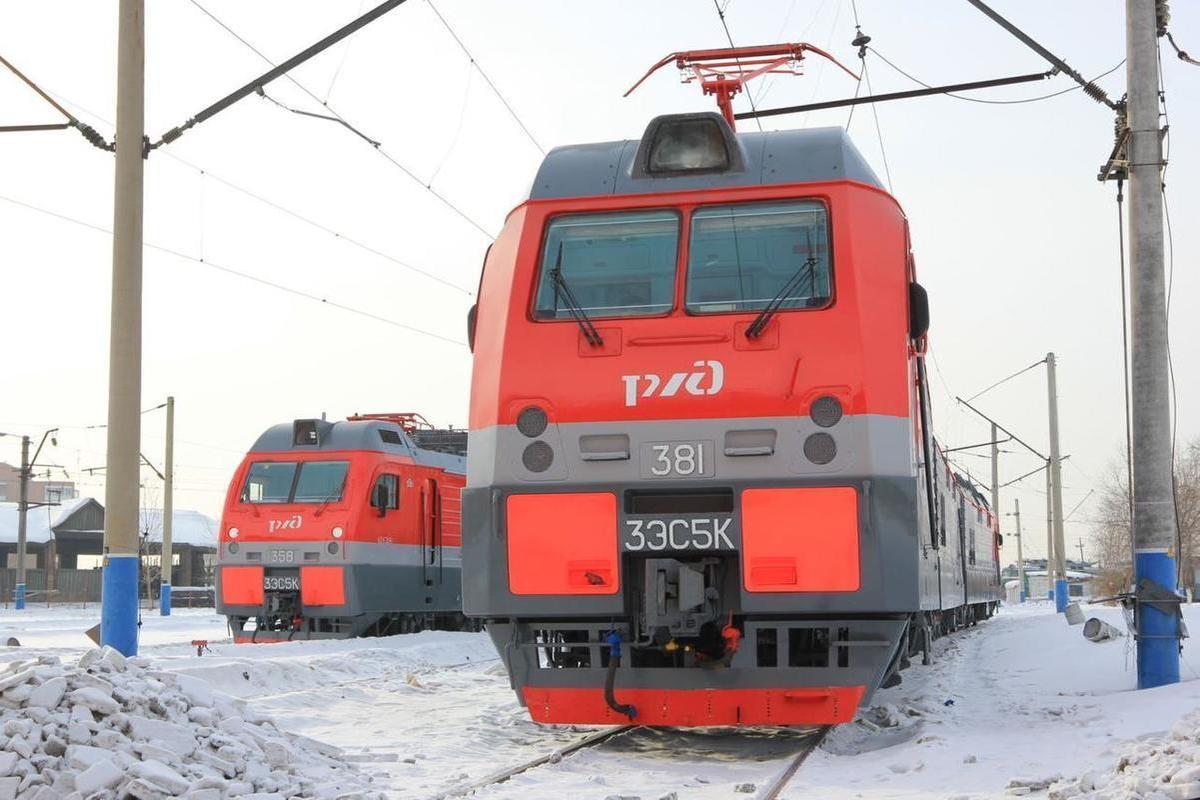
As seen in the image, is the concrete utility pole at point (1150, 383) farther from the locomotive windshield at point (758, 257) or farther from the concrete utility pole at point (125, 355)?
the concrete utility pole at point (125, 355)

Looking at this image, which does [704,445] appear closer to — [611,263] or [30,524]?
[611,263]

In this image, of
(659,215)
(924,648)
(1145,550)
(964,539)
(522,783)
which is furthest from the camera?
(964,539)

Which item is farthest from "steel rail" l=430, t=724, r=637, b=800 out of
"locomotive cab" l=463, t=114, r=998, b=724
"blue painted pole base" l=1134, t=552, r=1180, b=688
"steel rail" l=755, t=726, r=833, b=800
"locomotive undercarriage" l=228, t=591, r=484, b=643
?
"locomotive undercarriage" l=228, t=591, r=484, b=643

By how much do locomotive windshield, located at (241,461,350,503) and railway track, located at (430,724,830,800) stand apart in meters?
8.84

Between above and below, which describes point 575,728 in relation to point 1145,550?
below

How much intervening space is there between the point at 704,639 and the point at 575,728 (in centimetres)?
226

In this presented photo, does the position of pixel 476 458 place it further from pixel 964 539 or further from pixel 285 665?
pixel 964 539

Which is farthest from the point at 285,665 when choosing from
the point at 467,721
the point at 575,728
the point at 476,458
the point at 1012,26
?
the point at 1012,26

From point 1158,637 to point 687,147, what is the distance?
5590mm

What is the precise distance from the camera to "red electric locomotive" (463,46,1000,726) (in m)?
7.87

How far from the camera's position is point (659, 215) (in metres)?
8.67

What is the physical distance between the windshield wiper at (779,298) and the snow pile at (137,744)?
11.2ft

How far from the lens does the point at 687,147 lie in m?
8.74

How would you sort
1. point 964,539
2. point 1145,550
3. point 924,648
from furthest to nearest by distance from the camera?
point 964,539 < point 924,648 < point 1145,550
